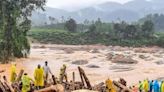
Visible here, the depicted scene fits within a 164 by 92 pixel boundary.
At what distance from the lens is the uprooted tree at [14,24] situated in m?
45.8

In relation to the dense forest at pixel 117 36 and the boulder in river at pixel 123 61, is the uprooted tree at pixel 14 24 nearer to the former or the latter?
the boulder in river at pixel 123 61

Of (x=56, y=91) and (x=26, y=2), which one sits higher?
(x=26, y=2)

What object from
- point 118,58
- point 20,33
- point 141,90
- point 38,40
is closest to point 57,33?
point 38,40

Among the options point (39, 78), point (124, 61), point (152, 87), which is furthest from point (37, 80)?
point (124, 61)

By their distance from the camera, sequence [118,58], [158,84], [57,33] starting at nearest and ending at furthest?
[158,84] < [118,58] < [57,33]

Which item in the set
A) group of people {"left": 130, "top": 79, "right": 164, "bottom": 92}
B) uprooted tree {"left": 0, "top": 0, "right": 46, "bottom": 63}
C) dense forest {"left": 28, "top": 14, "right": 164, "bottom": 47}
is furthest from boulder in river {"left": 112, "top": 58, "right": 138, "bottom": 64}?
dense forest {"left": 28, "top": 14, "right": 164, "bottom": 47}

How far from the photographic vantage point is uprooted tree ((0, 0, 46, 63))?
150ft

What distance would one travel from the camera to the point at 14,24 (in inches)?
1868

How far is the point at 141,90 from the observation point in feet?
70.3

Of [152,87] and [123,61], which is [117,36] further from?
[152,87]

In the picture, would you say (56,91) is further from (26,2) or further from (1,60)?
(26,2)

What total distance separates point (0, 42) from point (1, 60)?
80.4 inches

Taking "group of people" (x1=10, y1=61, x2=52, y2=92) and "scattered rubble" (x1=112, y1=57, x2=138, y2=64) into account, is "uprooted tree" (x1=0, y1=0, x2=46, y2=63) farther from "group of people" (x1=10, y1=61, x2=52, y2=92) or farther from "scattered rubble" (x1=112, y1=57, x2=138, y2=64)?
"group of people" (x1=10, y1=61, x2=52, y2=92)

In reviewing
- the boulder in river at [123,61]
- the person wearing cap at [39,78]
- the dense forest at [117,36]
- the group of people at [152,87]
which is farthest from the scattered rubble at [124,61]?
the dense forest at [117,36]
